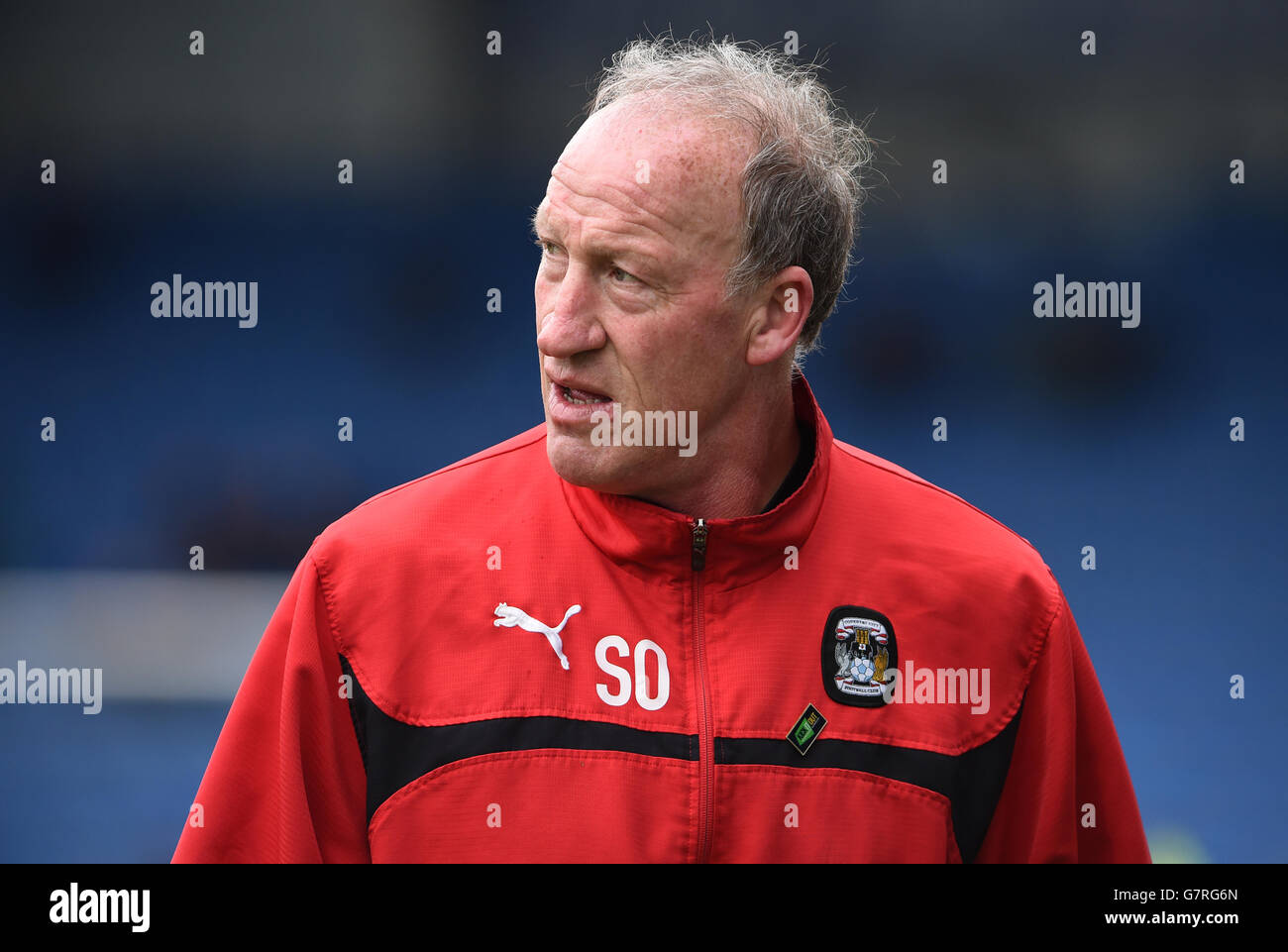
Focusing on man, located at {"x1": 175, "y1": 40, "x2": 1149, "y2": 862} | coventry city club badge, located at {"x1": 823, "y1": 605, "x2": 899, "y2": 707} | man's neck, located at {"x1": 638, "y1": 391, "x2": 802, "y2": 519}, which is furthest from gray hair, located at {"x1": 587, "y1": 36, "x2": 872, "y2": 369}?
coventry city club badge, located at {"x1": 823, "y1": 605, "x2": 899, "y2": 707}

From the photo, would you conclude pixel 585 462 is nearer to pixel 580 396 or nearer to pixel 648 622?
pixel 580 396

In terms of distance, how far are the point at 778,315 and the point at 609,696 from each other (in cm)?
64

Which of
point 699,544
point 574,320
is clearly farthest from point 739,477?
point 574,320

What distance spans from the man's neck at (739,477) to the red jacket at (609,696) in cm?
8

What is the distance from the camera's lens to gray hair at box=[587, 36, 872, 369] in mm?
1942

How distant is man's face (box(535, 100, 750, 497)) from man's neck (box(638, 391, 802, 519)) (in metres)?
0.08

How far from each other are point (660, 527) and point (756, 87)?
0.71 metres

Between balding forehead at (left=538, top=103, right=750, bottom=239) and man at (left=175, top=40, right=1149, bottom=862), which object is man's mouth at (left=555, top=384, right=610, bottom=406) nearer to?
man at (left=175, top=40, right=1149, bottom=862)

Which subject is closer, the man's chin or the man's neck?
the man's chin

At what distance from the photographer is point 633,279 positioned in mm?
1901

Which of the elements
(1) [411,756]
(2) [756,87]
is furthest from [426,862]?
(2) [756,87]

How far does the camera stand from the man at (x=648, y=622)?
1.90 meters
